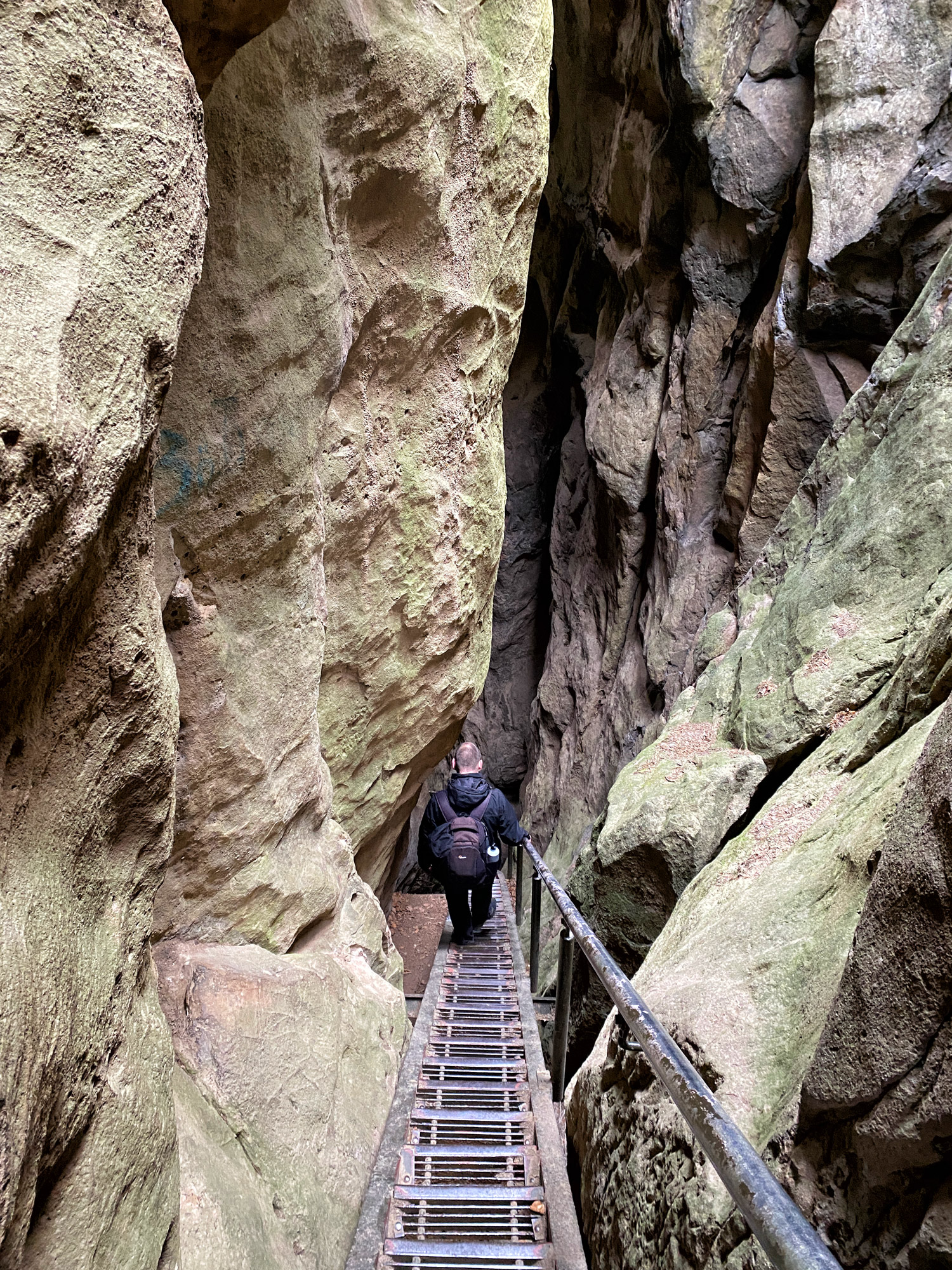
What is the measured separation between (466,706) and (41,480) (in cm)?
578

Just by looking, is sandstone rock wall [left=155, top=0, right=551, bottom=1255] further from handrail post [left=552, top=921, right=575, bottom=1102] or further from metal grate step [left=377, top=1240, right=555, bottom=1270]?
handrail post [left=552, top=921, right=575, bottom=1102]

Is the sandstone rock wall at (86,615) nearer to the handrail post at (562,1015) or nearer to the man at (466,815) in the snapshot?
the handrail post at (562,1015)

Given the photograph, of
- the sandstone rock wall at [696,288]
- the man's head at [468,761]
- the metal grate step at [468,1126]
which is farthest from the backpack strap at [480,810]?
the sandstone rock wall at [696,288]

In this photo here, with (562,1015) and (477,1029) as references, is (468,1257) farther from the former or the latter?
(477,1029)

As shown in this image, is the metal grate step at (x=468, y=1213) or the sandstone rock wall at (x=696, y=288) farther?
the sandstone rock wall at (x=696, y=288)

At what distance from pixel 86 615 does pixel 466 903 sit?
5114 millimetres

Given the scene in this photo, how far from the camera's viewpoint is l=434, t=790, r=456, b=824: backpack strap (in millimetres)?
5973

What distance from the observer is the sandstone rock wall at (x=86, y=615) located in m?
1.36

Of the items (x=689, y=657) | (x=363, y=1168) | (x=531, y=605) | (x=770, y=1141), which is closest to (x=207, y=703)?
(x=363, y=1168)

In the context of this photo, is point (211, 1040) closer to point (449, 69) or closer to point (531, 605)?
point (449, 69)

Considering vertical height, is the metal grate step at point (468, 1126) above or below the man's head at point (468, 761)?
below

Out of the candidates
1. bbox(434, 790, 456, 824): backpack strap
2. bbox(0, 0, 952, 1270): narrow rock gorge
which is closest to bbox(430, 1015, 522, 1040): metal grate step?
bbox(0, 0, 952, 1270): narrow rock gorge

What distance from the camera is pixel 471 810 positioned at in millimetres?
5969

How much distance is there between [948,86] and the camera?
9.55 m
